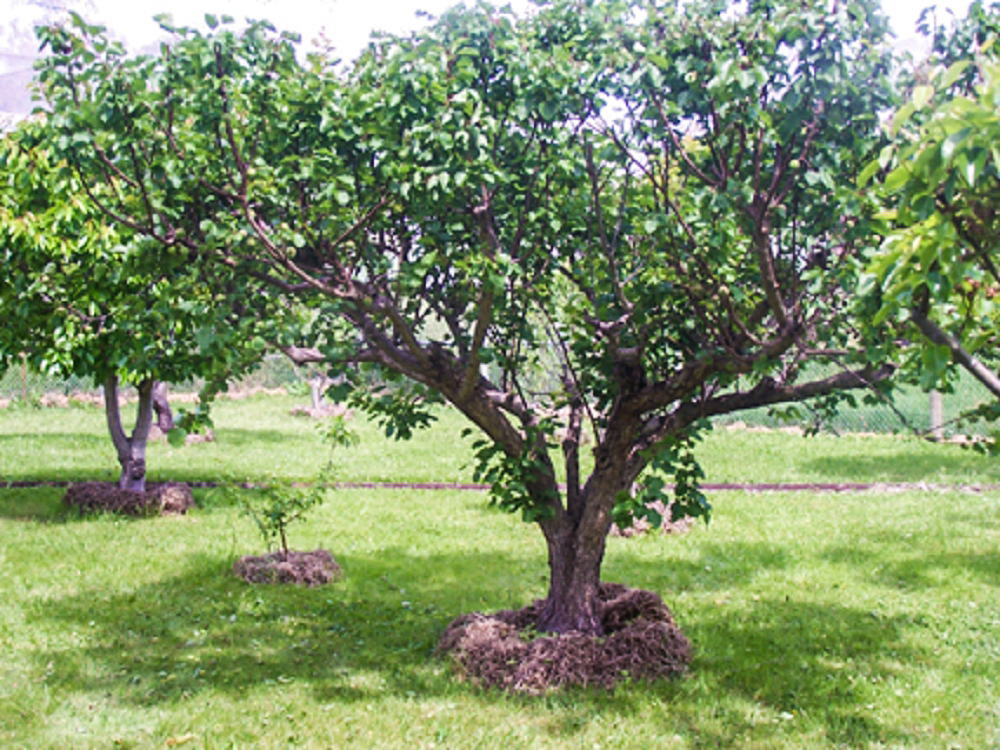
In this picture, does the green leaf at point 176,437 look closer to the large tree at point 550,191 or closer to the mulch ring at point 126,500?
the large tree at point 550,191

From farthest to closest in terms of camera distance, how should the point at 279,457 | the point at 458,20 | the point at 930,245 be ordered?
the point at 279,457 → the point at 458,20 → the point at 930,245

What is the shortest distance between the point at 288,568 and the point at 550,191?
388 cm

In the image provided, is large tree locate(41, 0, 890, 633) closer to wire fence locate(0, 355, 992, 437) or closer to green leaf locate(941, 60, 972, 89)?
green leaf locate(941, 60, 972, 89)

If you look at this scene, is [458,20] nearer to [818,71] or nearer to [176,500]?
[818,71]

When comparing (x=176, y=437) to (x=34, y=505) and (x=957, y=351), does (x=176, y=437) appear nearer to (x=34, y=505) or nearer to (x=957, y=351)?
(x=957, y=351)

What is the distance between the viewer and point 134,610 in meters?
6.36

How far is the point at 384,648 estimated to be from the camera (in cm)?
558

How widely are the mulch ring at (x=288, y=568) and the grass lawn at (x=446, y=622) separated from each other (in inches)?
6.0

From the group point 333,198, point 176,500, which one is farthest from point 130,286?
point 333,198

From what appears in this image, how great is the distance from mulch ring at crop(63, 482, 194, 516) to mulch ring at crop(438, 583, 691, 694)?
17.6 ft

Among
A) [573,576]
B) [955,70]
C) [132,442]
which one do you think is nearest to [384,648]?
[573,576]

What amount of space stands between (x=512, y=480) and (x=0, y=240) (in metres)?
4.98

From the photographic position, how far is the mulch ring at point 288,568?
7.02 metres

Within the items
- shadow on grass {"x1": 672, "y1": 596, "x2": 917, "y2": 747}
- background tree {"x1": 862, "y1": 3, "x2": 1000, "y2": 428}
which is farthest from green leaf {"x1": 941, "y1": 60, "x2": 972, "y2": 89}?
shadow on grass {"x1": 672, "y1": 596, "x2": 917, "y2": 747}
